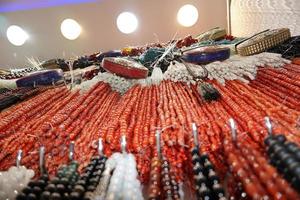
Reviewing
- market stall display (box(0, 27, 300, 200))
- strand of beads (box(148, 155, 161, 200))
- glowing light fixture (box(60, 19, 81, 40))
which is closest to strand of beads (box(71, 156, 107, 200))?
market stall display (box(0, 27, 300, 200))

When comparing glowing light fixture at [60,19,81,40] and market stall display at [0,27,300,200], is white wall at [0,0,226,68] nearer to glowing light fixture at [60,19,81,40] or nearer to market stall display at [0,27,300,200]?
glowing light fixture at [60,19,81,40]

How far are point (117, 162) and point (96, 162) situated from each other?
0.06m

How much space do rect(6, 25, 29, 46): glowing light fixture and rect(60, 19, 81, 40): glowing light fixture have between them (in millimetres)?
501

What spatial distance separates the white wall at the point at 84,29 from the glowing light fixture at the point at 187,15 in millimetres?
100

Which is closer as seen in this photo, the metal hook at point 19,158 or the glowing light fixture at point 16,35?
the metal hook at point 19,158

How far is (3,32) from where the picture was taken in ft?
14.4

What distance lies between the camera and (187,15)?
416 cm

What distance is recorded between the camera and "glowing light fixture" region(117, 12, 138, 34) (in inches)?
168

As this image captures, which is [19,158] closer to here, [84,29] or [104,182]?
[104,182]

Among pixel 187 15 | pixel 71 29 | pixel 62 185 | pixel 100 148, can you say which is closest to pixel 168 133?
pixel 100 148

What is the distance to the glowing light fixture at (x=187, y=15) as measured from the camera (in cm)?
416

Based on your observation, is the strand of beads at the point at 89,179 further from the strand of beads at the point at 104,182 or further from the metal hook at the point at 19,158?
the metal hook at the point at 19,158

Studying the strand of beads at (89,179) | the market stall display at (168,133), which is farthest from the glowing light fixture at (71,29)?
the strand of beads at (89,179)

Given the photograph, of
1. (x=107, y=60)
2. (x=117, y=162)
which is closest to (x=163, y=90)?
(x=107, y=60)
